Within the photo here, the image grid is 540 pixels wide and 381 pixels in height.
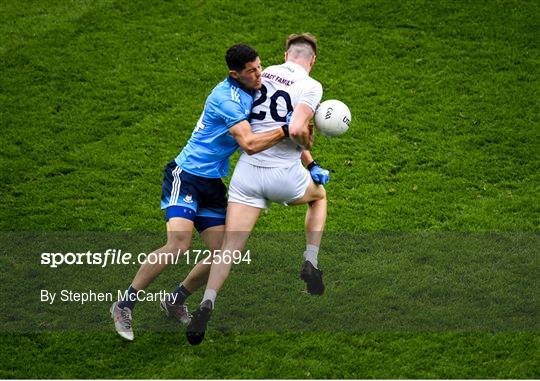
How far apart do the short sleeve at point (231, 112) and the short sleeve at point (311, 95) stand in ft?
1.74

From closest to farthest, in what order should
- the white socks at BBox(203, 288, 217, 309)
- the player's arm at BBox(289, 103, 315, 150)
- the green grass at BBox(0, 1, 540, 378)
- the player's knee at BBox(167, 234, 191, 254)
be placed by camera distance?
the player's arm at BBox(289, 103, 315, 150)
the white socks at BBox(203, 288, 217, 309)
the player's knee at BBox(167, 234, 191, 254)
the green grass at BBox(0, 1, 540, 378)

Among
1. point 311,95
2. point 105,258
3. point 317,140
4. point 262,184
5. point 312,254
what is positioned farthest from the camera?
point 317,140

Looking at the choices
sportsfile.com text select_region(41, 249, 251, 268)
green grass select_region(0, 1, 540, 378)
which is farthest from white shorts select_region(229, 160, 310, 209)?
sportsfile.com text select_region(41, 249, 251, 268)

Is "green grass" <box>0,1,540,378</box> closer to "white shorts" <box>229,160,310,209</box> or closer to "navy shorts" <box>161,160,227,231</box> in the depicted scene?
"navy shorts" <box>161,160,227,231</box>

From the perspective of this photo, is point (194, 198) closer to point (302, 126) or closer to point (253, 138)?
point (253, 138)

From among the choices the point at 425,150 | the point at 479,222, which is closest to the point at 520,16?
the point at 425,150

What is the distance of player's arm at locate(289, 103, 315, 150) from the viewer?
7742 mm

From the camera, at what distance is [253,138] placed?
7.80 metres

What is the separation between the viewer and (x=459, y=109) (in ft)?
41.7

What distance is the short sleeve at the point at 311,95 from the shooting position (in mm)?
7969

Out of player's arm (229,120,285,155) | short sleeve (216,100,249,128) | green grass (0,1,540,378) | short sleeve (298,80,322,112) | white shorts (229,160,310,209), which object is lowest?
green grass (0,1,540,378)

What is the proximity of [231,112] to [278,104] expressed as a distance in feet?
1.56

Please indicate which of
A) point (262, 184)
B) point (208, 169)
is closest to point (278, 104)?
point (262, 184)

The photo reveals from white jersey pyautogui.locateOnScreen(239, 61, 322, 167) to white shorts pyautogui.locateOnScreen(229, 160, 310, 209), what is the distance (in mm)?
61
